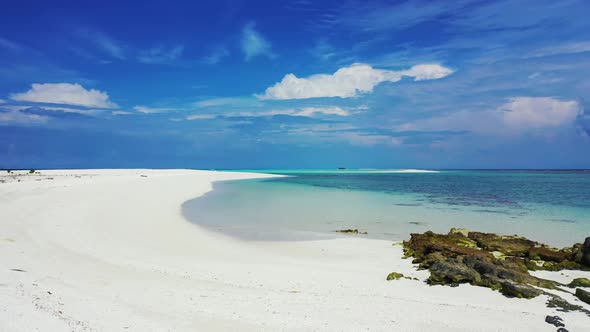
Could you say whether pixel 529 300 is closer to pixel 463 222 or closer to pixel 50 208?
pixel 463 222

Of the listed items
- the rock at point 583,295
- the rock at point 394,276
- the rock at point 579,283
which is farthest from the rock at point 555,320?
the rock at point 394,276

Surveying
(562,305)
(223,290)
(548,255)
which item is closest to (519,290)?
(562,305)

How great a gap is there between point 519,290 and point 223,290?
627 centimetres

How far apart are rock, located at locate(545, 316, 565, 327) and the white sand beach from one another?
10 centimetres

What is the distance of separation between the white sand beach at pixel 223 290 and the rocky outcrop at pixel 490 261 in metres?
0.35

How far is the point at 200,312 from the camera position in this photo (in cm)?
654

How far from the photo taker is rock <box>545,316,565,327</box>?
21.2ft

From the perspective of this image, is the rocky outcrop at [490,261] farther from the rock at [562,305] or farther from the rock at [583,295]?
the rock at [583,295]

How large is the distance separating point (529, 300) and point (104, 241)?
12.2 meters

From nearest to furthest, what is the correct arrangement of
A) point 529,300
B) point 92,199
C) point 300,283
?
1. point 529,300
2. point 300,283
3. point 92,199

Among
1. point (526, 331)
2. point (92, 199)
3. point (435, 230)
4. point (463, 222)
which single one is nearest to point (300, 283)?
point (526, 331)

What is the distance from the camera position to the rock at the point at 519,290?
25.4ft

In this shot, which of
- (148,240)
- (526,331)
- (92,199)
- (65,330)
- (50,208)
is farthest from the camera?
(92,199)

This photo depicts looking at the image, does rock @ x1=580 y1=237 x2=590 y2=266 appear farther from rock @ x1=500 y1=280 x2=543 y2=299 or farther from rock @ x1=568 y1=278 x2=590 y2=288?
rock @ x1=500 y1=280 x2=543 y2=299
